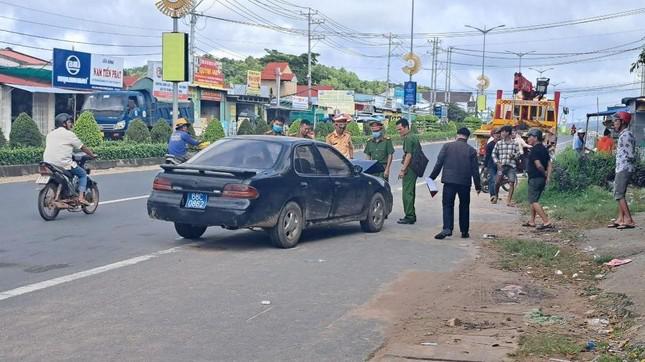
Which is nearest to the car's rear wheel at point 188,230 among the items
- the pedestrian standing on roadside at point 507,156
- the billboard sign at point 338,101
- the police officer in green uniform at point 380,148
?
the police officer in green uniform at point 380,148

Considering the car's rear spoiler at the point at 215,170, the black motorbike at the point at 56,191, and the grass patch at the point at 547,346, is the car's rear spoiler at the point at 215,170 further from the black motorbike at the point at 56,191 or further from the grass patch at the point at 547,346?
the grass patch at the point at 547,346

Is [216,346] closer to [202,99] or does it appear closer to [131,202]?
[131,202]

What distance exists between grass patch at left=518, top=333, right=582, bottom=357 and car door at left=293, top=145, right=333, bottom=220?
5165 mm

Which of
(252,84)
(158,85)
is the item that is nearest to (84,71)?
(158,85)

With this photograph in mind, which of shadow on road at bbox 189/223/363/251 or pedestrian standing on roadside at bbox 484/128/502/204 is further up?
pedestrian standing on roadside at bbox 484/128/502/204

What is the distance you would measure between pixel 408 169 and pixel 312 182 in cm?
339

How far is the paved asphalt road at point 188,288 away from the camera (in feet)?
20.1

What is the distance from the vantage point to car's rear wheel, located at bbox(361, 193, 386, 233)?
13.1 meters

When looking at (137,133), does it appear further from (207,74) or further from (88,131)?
(207,74)

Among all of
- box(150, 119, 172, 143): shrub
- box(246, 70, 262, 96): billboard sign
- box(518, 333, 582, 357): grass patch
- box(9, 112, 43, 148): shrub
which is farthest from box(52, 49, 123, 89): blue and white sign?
box(518, 333, 582, 357): grass patch

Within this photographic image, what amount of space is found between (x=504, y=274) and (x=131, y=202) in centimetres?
934

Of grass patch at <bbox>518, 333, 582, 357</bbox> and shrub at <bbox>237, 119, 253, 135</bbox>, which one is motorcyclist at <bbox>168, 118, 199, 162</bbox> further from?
shrub at <bbox>237, 119, 253, 135</bbox>

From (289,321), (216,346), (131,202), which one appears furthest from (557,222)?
(216,346)

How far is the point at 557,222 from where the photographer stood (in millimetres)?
15547
